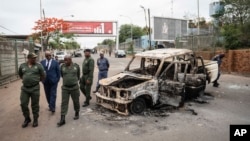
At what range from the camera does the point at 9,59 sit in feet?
55.5

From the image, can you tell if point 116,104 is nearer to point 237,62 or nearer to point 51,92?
point 51,92

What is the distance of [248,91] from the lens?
12.8 metres

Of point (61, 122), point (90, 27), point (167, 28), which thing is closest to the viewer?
point (61, 122)

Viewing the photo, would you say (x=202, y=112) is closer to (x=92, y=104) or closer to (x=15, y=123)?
(x=92, y=104)

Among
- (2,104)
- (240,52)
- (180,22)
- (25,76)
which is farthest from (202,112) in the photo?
(180,22)

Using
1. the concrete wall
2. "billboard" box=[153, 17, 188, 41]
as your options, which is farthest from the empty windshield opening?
"billboard" box=[153, 17, 188, 41]

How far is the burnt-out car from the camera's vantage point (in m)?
8.32

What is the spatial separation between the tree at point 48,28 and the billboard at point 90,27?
1631 cm

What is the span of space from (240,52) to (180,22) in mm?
Result: 45171

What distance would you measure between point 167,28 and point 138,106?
54614 mm

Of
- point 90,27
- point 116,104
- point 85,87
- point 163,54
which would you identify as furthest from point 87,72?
point 90,27

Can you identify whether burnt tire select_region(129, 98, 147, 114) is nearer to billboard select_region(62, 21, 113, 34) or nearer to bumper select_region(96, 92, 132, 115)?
bumper select_region(96, 92, 132, 115)

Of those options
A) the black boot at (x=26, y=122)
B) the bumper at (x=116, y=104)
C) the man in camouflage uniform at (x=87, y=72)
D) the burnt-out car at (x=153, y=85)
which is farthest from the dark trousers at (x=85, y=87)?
the black boot at (x=26, y=122)

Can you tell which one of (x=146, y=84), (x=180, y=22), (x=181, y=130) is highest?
(x=180, y=22)
